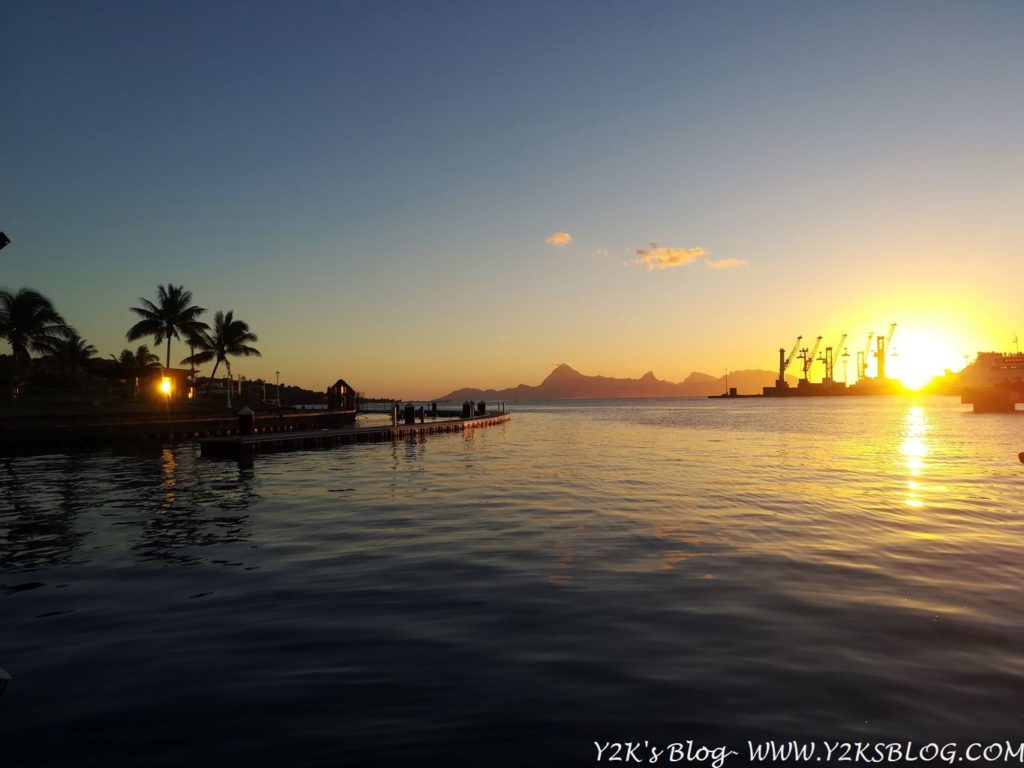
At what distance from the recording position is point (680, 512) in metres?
15.7

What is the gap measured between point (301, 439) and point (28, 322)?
26213mm

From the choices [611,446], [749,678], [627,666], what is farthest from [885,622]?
[611,446]

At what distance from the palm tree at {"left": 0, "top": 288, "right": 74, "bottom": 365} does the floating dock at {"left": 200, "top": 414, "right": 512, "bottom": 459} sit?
23.5 m

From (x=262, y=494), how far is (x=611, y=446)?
24989 millimetres

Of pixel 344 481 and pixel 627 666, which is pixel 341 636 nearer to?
pixel 627 666

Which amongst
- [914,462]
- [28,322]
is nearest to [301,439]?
[28,322]

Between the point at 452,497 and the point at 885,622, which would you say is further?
the point at 452,497

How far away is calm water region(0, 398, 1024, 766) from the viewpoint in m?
5.04

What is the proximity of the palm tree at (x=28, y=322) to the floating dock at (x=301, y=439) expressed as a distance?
77.1ft

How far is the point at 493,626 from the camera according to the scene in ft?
24.6

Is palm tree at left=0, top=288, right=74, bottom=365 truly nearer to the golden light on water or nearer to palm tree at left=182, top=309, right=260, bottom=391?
palm tree at left=182, top=309, right=260, bottom=391

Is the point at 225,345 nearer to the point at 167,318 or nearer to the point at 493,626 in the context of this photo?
the point at 167,318

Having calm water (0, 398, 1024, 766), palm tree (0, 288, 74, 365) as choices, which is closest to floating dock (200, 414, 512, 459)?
calm water (0, 398, 1024, 766)

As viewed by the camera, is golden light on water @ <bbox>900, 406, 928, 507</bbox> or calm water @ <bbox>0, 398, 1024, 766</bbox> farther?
golden light on water @ <bbox>900, 406, 928, 507</bbox>
